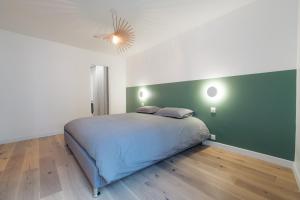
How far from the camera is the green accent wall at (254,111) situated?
1.93 m

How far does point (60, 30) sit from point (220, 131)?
3.95 m

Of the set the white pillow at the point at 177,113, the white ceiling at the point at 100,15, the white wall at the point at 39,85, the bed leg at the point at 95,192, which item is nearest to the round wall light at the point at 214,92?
the white pillow at the point at 177,113

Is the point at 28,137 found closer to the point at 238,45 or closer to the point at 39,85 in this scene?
the point at 39,85

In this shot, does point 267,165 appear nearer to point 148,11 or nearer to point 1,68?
point 148,11

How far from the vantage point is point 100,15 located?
2467 millimetres

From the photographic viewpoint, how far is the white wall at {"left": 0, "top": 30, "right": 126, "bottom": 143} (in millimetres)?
3010

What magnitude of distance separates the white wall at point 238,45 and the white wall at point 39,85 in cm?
249

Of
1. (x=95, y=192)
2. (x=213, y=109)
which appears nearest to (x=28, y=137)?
(x=95, y=192)

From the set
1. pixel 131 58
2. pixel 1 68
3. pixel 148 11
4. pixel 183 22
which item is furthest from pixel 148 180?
pixel 131 58

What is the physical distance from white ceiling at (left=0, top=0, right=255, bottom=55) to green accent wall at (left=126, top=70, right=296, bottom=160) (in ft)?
4.06

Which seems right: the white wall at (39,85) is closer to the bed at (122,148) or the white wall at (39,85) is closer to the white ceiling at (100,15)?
the white ceiling at (100,15)

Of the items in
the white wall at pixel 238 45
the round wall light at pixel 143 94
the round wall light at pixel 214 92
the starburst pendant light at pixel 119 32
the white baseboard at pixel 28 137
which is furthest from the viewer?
the round wall light at pixel 143 94

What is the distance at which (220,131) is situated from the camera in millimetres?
2641

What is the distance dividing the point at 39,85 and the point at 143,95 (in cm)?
272
